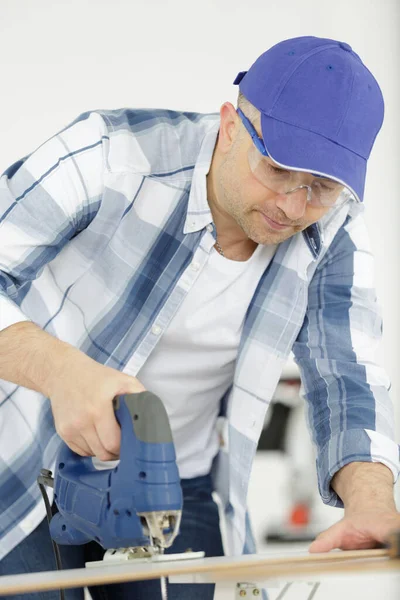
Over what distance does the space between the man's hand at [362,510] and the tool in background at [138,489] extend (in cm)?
32

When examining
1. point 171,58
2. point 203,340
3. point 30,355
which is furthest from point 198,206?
point 171,58

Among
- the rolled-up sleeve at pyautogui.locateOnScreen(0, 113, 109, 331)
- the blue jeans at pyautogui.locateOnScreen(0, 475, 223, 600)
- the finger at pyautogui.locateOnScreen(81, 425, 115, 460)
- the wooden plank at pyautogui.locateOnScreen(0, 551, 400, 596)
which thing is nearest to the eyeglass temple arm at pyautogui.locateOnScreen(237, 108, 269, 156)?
the rolled-up sleeve at pyautogui.locateOnScreen(0, 113, 109, 331)

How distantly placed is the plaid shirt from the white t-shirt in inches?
1.2

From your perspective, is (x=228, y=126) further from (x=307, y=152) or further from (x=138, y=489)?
(x=138, y=489)

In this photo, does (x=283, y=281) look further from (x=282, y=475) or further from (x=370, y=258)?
(x=282, y=475)

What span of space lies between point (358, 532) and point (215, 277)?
0.63 metres

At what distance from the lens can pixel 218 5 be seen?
315 cm

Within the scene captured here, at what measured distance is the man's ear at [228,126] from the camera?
1657 mm

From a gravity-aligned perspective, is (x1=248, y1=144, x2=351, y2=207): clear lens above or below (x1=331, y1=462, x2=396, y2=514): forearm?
above

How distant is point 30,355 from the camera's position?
1312 mm

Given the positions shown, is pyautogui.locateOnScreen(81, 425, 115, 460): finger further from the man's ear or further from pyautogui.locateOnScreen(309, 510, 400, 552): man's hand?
the man's ear

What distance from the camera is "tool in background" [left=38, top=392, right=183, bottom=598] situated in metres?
1.11

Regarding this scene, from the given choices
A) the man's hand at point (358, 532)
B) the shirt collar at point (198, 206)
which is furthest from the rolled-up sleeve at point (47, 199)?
the man's hand at point (358, 532)

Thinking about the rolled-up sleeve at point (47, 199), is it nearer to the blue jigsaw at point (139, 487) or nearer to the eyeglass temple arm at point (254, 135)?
the eyeglass temple arm at point (254, 135)
